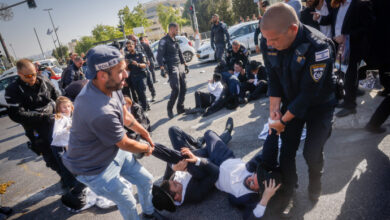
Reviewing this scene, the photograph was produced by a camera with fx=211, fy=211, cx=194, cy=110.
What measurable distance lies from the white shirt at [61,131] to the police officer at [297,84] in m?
2.61

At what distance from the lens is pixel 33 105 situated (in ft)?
10.5

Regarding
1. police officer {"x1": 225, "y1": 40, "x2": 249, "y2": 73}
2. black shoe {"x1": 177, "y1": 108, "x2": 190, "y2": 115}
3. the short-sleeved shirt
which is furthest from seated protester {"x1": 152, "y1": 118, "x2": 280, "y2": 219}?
police officer {"x1": 225, "y1": 40, "x2": 249, "y2": 73}

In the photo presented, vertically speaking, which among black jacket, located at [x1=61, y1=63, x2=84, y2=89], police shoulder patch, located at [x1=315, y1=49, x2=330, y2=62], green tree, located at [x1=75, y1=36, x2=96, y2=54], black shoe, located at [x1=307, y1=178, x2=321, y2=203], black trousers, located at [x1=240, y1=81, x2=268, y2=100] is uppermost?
green tree, located at [x1=75, y1=36, x2=96, y2=54]

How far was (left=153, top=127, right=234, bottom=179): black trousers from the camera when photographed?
241cm

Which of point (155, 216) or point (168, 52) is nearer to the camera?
point (155, 216)

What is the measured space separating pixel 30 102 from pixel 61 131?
0.87 metres

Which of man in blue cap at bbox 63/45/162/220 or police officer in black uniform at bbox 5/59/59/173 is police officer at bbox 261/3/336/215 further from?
police officer in black uniform at bbox 5/59/59/173

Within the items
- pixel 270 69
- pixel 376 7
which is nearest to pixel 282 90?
pixel 270 69

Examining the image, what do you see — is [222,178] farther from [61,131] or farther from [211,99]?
[211,99]

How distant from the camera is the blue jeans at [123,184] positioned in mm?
1884

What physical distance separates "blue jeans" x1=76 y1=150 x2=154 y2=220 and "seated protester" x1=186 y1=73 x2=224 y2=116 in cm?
310

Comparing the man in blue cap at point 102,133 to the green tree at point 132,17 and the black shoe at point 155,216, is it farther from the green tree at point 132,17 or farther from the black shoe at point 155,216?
the green tree at point 132,17

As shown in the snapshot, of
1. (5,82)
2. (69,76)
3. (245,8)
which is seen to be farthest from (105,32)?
Result: (69,76)

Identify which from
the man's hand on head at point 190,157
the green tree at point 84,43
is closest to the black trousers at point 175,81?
the man's hand on head at point 190,157
